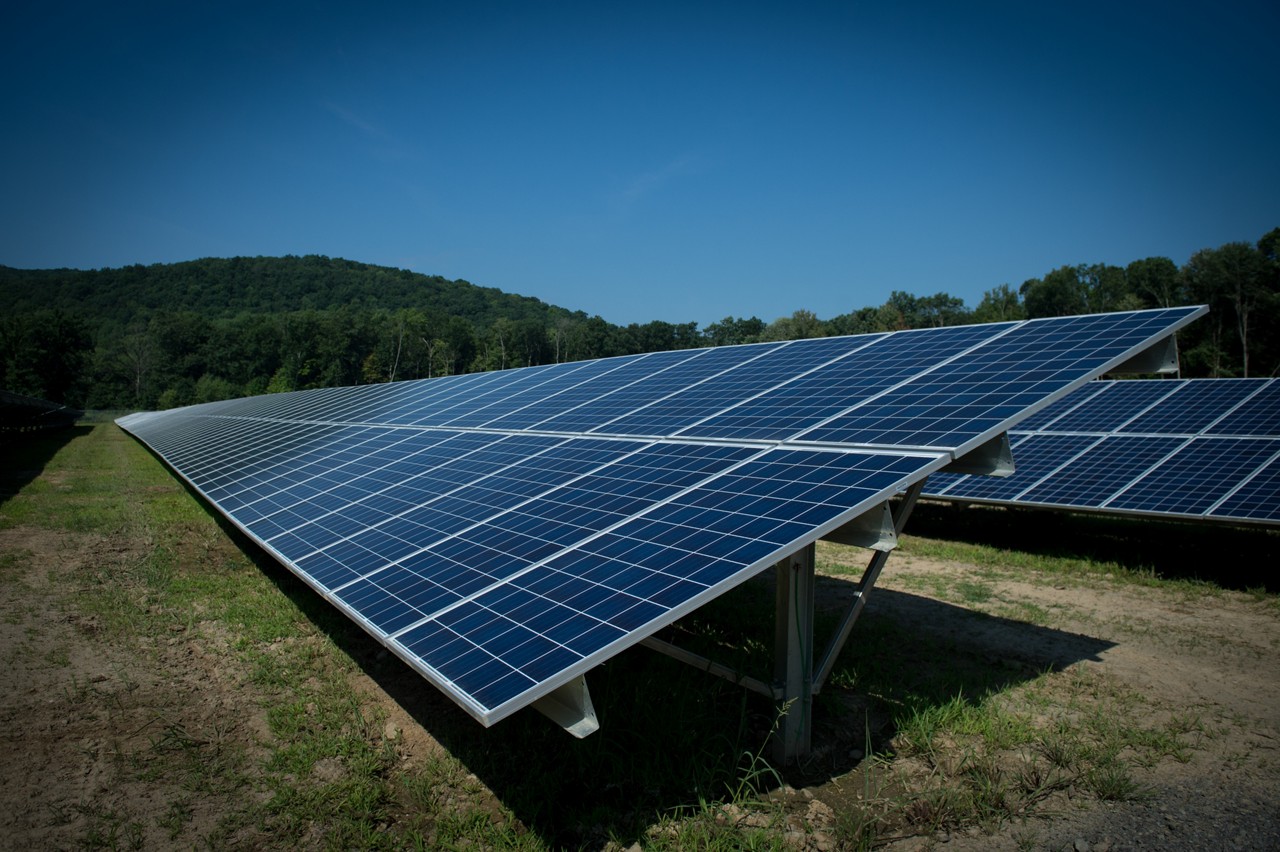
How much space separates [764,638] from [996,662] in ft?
9.48

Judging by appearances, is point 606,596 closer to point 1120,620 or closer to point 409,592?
point 409,592

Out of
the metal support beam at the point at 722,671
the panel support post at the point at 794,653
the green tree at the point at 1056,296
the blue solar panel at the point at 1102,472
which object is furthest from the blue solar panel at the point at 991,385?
the green tree at the point at 1056,296

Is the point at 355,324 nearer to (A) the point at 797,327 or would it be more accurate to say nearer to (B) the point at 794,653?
(A) the point at 797,327

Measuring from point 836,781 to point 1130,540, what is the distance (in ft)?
43.1

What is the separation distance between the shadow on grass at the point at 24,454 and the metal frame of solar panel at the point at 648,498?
16278mm

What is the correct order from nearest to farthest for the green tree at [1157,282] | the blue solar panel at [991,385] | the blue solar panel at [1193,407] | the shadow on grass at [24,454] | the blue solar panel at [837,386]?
the blue solar panel at [991,385], the blue solar panel at [837,386], the blue solar panel at [1193,407], the shadow on grass at [24,454], the green tree at [1157,282]

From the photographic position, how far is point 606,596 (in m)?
5.09

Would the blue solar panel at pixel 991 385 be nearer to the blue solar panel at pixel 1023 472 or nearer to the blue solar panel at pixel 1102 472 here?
the blue solar panel at pixel 1102 472

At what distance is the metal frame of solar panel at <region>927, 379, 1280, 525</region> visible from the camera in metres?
12.5

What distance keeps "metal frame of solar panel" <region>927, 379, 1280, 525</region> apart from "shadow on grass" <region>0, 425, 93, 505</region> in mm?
25876

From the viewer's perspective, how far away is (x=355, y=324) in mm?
106625

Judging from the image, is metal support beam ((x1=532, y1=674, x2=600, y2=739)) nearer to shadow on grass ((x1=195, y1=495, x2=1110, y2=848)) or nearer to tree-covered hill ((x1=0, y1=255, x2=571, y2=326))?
shadow on grass ((x1=195, y1=495, x2=1110, y2=848))

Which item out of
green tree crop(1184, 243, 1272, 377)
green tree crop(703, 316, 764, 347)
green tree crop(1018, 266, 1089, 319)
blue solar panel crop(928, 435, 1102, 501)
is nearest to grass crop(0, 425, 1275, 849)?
blue solar panel crop(928, 435, 1102, 501)

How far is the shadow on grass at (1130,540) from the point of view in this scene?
43.0ft
